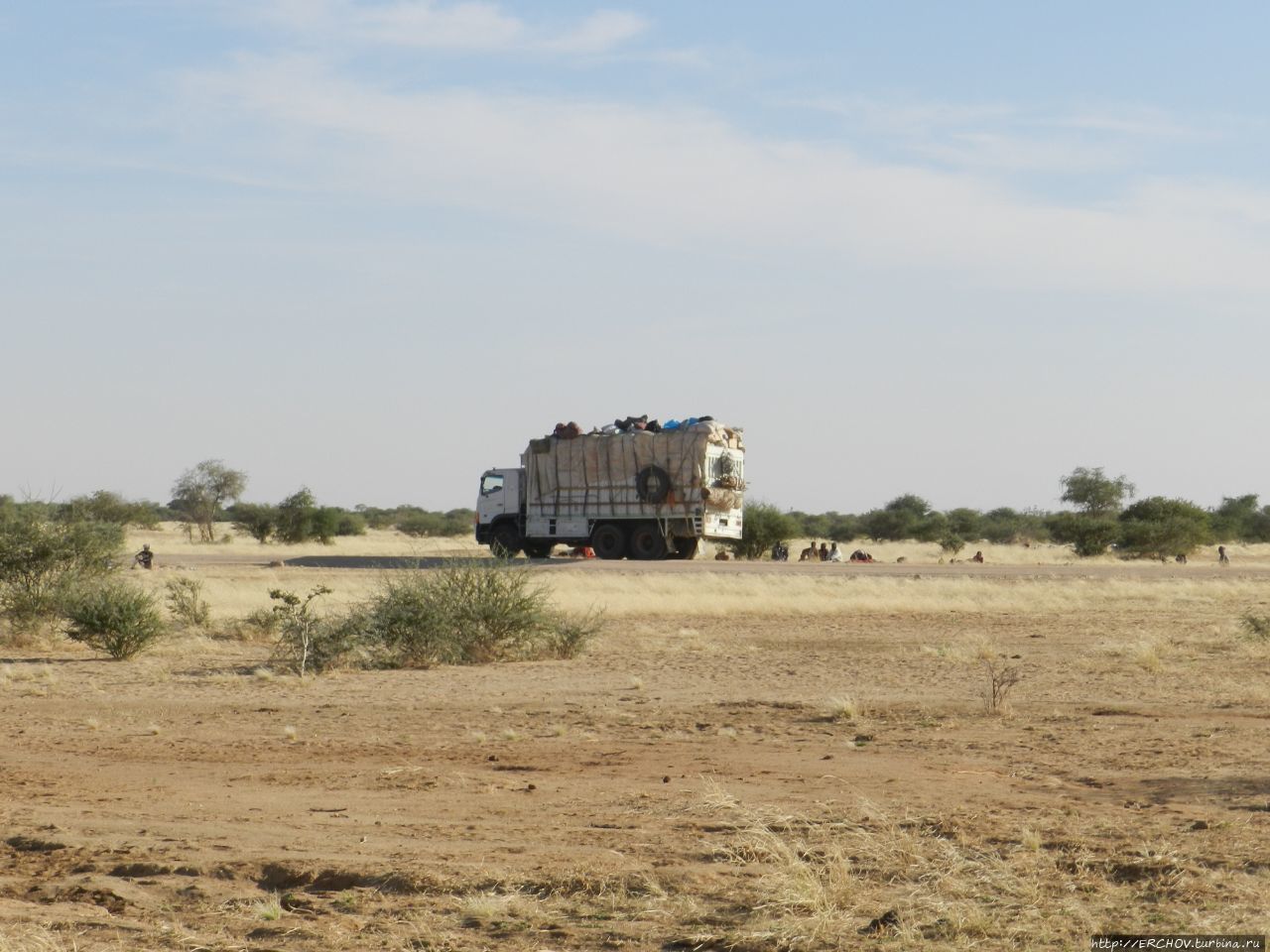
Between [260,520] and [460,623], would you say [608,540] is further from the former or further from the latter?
[260,520]

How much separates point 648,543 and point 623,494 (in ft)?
5.66

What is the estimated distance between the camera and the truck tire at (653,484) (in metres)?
44.3

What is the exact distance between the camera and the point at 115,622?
20.8 meters

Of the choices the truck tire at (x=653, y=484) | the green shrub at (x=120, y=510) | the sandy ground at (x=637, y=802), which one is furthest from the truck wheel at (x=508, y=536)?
the sandy ground at (x=637, y=802)

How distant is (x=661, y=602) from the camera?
99.3 ft

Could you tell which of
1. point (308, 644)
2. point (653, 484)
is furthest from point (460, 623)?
point (653, 484)

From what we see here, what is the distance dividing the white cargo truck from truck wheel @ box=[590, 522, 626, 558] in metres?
0.03

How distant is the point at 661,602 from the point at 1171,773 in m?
19.3

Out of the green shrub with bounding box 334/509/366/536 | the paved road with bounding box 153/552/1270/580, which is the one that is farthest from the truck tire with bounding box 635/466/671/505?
the green shrub with bounding box 334/509/366/536

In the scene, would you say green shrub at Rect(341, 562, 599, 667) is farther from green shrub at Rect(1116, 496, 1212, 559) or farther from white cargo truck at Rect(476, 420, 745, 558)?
green shrub at Rect(1116, 496, 1212, 559)

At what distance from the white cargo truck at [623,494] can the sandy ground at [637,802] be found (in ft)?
76.3

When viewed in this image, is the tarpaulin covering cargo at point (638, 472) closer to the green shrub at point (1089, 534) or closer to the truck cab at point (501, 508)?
the truck cab at point (501, 508)

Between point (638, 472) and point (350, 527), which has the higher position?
point (638, 472)

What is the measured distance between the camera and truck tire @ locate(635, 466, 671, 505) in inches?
1746
